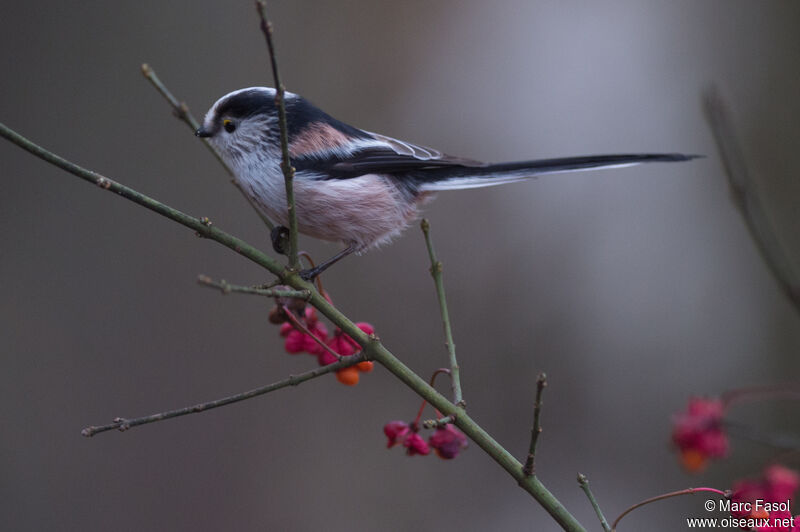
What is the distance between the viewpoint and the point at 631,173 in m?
5.35

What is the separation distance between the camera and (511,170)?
2.42 meters

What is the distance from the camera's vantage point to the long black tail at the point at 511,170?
2.18 meters

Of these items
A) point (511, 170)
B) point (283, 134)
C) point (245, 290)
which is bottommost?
point (245, 290)

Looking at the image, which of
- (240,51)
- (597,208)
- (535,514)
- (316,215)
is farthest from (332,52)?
(535,514)

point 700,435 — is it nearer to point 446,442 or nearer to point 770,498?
point 770,498

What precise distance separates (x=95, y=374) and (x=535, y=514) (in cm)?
301

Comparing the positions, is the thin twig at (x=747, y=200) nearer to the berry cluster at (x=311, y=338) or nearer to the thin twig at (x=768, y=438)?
the thin twig at (x=768, y=438)

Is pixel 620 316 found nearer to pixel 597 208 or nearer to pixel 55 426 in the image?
pixel 597 208

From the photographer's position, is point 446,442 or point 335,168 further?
point 335,168

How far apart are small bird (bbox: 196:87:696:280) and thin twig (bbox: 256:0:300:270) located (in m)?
0.59

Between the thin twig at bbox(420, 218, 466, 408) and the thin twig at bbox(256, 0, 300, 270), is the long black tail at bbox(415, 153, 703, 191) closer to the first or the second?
the thin twig at bbox(420, 218, 466, 408)

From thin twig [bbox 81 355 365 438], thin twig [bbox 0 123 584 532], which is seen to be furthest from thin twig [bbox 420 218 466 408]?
thin twig [bbox 81 355 365 438]

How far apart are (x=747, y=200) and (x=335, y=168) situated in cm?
135

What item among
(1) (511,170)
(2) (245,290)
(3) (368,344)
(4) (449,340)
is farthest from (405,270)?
(2) (245,290)
